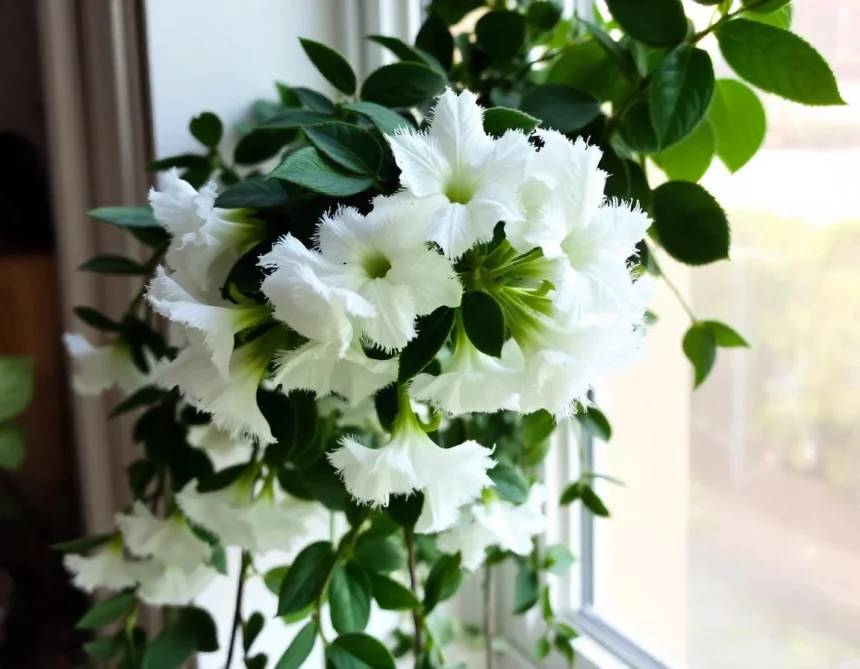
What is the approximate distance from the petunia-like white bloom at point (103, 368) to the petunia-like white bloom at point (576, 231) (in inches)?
15.9

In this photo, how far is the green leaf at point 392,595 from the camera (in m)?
0.52

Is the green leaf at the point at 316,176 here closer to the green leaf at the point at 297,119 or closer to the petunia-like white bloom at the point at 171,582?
the green leaf at the point at 297,119

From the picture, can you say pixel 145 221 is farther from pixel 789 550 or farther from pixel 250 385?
pixel 789 550

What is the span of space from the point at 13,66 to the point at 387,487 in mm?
728

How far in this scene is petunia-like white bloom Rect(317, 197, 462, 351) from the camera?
0.34 meters

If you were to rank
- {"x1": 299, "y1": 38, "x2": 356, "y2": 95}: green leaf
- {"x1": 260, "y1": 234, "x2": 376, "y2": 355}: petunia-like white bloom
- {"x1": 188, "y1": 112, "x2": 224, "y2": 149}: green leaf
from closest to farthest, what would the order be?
{"x1": 260, "y1": 234, "x2": 376, "y2": 355}: petunia-like white bloom < {"x1": 299, "y1": 38, "x2": 356, "y2": 95}: green leaf < {"x1": 188, "y1": 112, "x2": 224, "y2": 149}: green leaf

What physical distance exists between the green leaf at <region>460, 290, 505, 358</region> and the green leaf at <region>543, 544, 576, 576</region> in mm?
403

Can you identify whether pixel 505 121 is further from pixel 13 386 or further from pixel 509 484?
pixel 13 386

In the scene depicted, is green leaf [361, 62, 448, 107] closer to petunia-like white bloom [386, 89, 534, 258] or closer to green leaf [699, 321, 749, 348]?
petunia-like white bloom [386, 89, 534, 258]

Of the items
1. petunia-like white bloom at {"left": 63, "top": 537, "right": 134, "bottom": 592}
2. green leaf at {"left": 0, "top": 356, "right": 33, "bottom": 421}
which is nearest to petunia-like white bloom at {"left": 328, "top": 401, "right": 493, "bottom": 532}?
petunia-like white bloom at {"left": 63, "top": 537, "right": 134, "bottom": 592}

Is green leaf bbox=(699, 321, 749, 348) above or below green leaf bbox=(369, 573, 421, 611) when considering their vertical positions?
above

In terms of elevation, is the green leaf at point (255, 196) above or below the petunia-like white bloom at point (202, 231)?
above

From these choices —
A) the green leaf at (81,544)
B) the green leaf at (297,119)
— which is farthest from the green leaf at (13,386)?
the green leaf at (297,119)

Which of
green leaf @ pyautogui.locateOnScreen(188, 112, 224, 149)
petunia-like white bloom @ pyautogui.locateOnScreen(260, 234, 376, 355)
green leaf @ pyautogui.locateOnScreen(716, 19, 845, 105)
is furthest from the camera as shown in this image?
green leaf @ pyautogui.locateOnScreen(188, 112, 224, 149)
